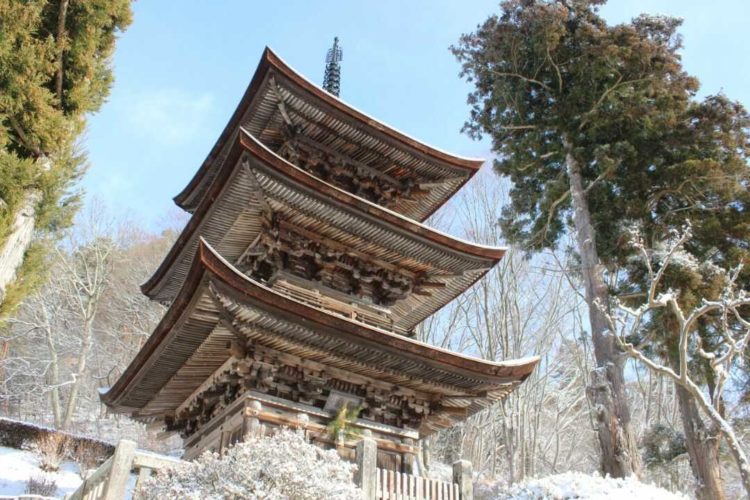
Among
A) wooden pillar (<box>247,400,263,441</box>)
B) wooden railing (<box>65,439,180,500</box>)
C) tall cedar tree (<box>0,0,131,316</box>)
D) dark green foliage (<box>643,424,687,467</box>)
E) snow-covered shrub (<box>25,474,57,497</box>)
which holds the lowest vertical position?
wooden railing (<box>65,439,180,500</box>)

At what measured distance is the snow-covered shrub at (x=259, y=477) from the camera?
19.4 feet

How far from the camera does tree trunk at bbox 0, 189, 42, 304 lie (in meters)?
5.89

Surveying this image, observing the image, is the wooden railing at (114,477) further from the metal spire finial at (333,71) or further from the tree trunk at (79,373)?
the tree trunk at (79,373)

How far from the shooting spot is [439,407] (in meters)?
10.2

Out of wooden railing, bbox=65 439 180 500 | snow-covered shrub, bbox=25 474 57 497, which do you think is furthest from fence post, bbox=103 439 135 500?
snow-covered shrub, bbox=25 474 57 497

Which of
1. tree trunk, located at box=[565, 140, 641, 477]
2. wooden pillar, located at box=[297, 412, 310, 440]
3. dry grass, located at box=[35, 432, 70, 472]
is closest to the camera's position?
wooden pillar, located at box=[297, 412, 310, 440]

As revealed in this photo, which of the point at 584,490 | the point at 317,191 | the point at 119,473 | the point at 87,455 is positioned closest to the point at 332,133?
the point at 317,191

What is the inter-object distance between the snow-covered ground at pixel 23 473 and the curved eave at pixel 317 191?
6.45 meters

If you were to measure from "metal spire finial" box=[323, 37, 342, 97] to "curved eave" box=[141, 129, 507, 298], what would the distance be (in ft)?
28.2

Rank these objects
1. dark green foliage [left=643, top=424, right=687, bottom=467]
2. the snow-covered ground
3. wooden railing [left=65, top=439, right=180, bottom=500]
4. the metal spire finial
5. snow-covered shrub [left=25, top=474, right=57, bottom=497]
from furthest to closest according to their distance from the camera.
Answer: the metal spire finial
the snow-covered ground
snow-covered shrub [left=25, top=474, right=57, bottom=497]
dark green foliage [left=643, top=424, right=687, bottom=467]
wooden railing [left=65, top=439, right=180, bottom=500]

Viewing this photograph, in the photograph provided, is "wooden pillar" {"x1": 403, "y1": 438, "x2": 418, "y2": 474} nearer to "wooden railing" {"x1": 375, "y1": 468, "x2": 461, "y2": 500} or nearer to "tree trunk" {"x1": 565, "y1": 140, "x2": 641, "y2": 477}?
"wooden railing" {"x1": 375, "y1": 468, "x2": 461, "y2": 500}

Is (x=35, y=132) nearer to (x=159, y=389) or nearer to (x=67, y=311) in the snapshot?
(x=159, y=389)

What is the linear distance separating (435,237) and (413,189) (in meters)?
2.54

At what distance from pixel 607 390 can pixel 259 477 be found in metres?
5.95
